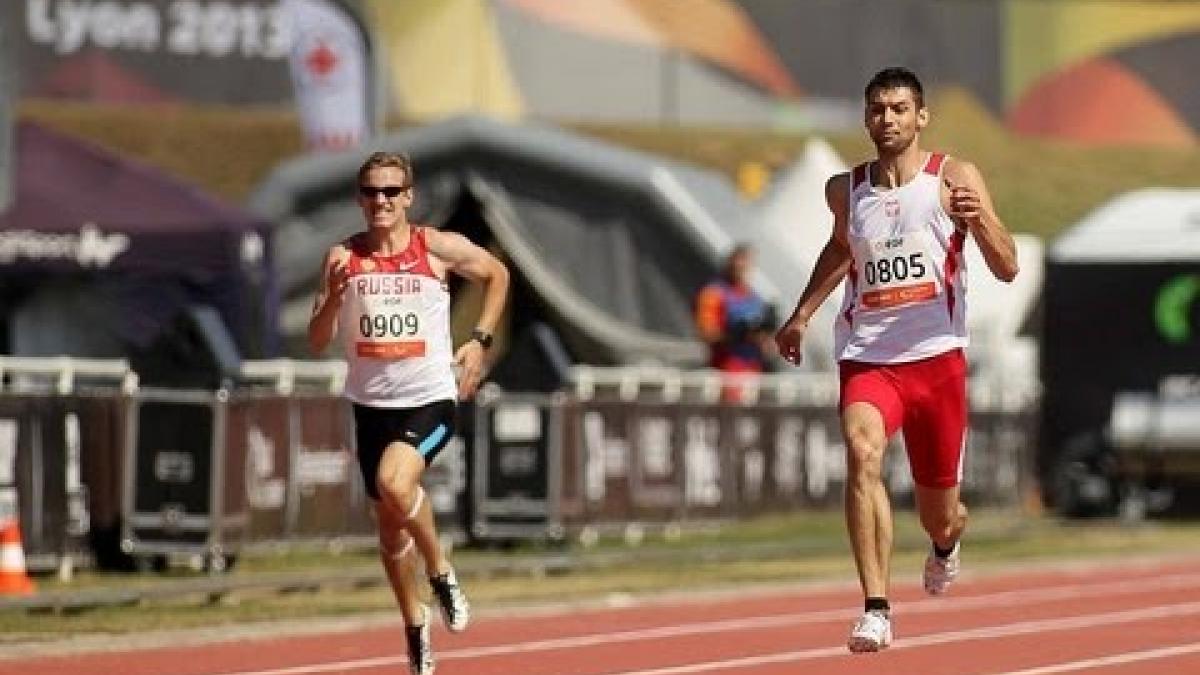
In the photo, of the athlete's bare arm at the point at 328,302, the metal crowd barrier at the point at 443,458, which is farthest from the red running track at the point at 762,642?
the metal crowd barrier at the point at 443,458

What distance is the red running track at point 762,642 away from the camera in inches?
617

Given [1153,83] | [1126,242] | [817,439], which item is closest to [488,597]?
[817,439]

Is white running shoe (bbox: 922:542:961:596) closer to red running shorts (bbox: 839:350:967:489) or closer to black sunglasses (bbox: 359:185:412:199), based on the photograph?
red running shorts (bbox: 839:350:967:489)

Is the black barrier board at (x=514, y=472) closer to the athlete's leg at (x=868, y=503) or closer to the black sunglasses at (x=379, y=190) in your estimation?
the black sunglasses at (x=379, y=190)

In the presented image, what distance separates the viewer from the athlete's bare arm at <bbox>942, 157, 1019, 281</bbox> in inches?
550

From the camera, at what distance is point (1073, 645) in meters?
17.1

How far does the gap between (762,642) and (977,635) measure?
3.64ft

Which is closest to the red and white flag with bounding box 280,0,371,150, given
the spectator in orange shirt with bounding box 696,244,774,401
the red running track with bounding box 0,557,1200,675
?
the spectator in orange shirt with bounding box 696,244,774,401

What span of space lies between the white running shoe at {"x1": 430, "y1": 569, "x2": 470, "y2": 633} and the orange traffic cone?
552cm

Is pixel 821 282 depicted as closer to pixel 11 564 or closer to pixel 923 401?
pixel 923 401

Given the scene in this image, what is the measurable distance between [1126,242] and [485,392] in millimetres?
11201

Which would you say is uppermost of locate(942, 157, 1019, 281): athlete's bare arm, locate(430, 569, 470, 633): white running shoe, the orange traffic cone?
locate(942, 157, 1019, 281): athlete's bare arm

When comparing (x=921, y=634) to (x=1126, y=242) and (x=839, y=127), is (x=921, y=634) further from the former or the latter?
(x=839, y=127)

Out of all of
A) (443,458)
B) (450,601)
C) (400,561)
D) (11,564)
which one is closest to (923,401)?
(450,601)
